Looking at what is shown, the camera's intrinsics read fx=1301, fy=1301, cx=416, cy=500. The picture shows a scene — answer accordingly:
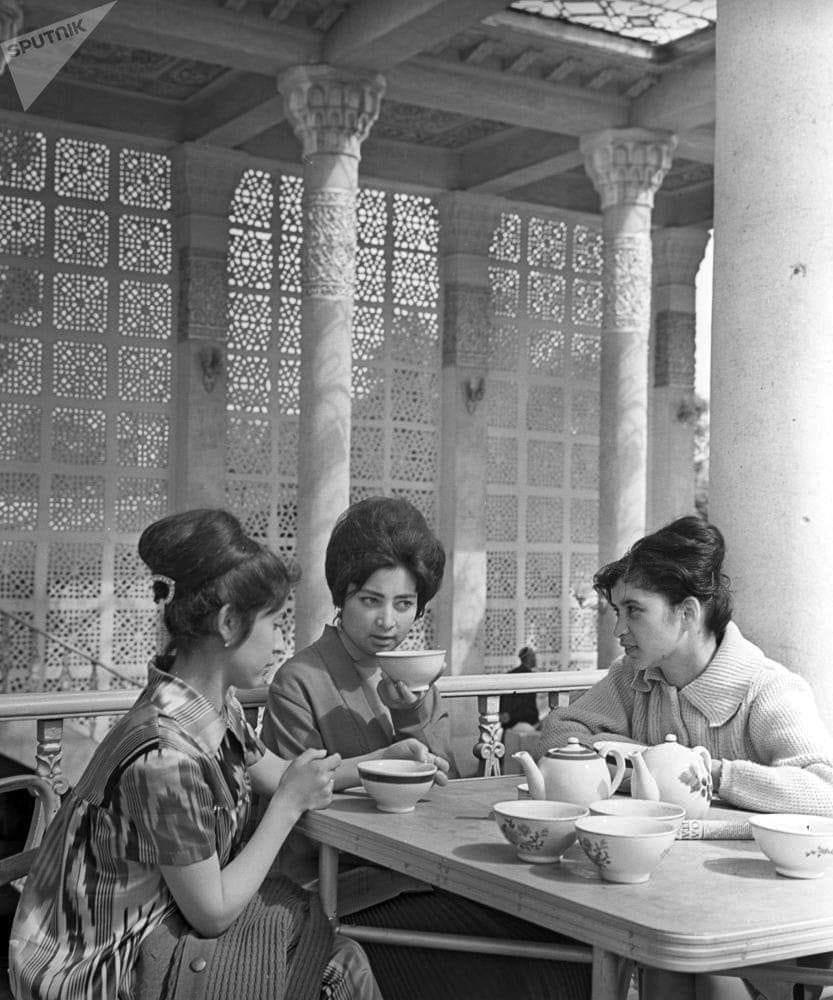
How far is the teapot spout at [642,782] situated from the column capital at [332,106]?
24.5 feet

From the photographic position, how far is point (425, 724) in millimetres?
3123

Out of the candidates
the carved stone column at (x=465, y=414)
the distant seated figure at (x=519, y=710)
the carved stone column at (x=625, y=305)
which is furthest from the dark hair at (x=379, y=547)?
the carved stone column at (x=465, y=414)

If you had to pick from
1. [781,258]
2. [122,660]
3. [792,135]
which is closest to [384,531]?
[781,258]

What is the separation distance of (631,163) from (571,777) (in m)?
9.05

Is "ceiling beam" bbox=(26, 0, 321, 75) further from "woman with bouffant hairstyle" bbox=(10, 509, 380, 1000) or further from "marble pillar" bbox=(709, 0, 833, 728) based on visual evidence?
"woman with bouffant hairstyle" bbox=(10, 509, 380, 1000)

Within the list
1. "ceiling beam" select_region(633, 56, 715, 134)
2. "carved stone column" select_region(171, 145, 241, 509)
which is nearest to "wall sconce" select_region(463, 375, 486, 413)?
"carved stone column" select_region(171, 145, 241, 509)

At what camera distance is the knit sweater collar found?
2.94 meters

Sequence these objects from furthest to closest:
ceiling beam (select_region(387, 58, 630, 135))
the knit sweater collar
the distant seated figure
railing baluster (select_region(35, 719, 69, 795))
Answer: ceiling beam (select_region(387, 58, 630, 135)) → the distant seated figure → railing baluster (select_region(35, 719, 69, 795)) → the knit sweater collar

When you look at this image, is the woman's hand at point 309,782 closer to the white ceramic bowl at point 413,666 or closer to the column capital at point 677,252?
the white ceramic bowl at point 413,666

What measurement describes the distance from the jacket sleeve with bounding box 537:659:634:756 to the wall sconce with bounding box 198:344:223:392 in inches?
358

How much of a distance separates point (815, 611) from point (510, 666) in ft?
33.6

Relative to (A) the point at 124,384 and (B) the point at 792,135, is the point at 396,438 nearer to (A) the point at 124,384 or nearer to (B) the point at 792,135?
(A) the point at 124,384

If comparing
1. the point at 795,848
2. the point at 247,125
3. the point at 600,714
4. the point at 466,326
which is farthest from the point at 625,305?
the point at 795,848

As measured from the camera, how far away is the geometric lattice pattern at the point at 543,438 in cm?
1381
